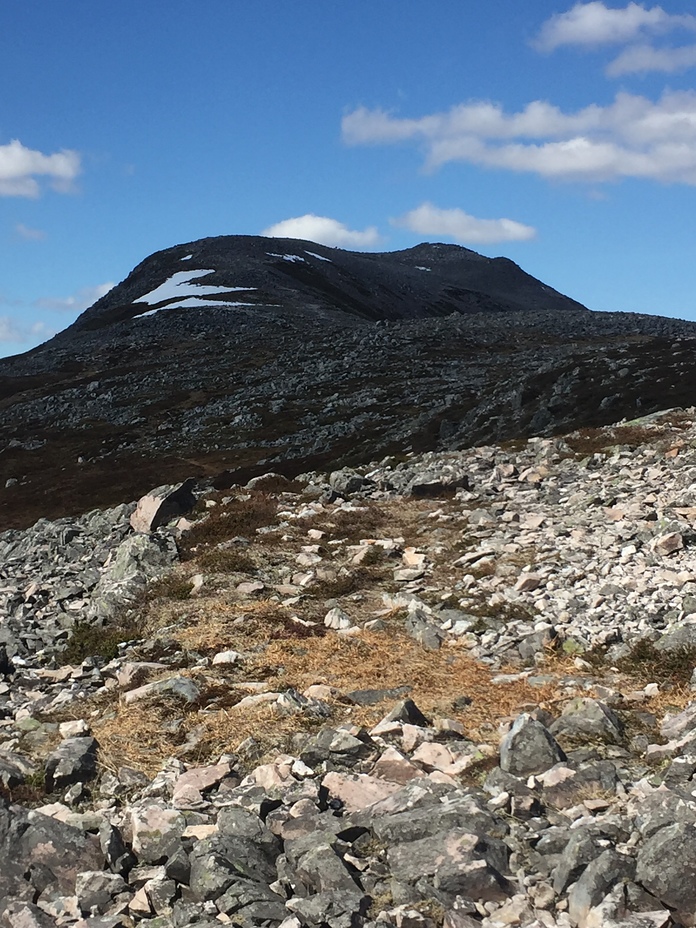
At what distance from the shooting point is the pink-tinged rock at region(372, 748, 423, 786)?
9828 millimetres

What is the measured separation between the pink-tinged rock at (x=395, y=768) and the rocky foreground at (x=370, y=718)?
1.4 inches

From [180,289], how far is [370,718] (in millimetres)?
135562

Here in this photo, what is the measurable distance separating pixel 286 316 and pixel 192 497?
92.9 meters

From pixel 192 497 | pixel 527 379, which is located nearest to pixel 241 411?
pixel 527 379

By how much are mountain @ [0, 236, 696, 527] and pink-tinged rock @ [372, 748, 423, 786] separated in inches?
1174

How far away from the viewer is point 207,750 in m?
11.2

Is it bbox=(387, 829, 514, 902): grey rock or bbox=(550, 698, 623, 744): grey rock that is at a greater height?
bbox=(550, 698, 623, 744): grey rock

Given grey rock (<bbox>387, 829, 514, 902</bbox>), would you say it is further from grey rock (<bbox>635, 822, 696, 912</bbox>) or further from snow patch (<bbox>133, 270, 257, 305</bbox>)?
snow patch (<bbox>133, 270, 257, 305</bbox>)

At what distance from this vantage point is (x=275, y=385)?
261 ft

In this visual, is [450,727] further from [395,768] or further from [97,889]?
[97,889]

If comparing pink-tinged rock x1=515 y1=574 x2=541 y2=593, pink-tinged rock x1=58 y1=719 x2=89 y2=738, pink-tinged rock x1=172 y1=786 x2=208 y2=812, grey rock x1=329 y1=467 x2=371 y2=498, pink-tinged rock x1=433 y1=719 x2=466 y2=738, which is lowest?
pink-tinged rock x1=172 y1=786 x2=208 y2=812

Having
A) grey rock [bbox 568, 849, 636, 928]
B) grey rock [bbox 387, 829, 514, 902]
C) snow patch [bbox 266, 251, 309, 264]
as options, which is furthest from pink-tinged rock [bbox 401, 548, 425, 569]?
snow patch [bbox 266, 251, 309, 264]

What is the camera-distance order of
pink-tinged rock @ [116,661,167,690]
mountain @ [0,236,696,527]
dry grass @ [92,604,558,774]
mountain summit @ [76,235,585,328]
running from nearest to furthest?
1. dry grass @ [92,604,558,774]
2. pink-tinged rock @ [116,661,167,690]
3. mountain @ [0,236,696,527]
4. mountain summit @ [76,235,585,328]

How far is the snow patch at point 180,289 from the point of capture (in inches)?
5285
